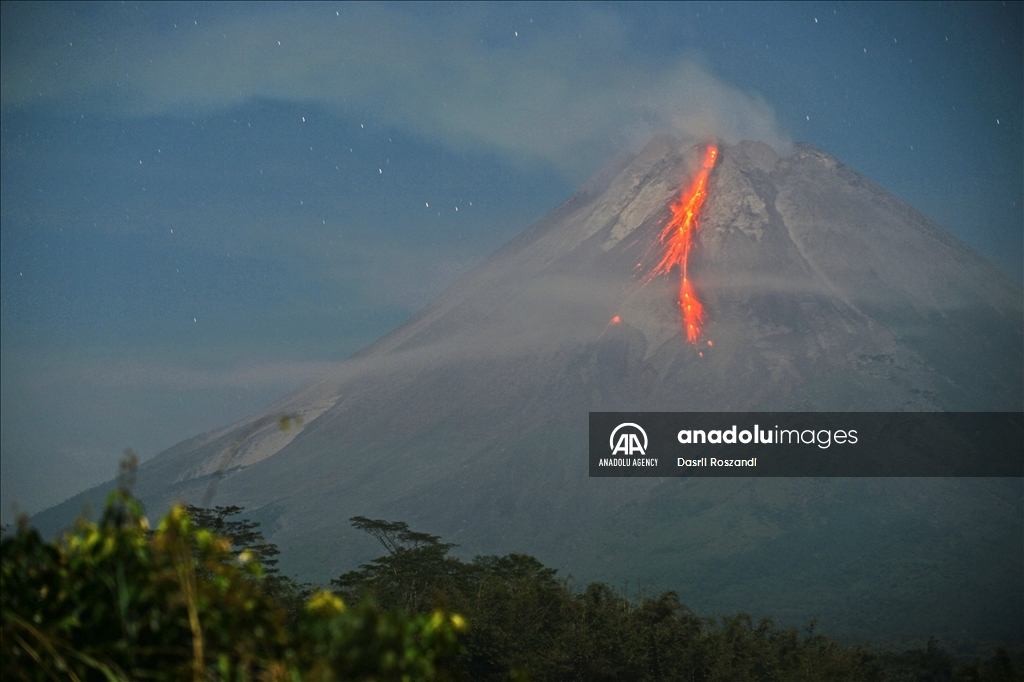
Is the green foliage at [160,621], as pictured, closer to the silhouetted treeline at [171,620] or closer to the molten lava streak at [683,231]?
the silhouetted treeline at [171,620]

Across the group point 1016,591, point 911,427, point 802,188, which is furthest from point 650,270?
point 1016,591

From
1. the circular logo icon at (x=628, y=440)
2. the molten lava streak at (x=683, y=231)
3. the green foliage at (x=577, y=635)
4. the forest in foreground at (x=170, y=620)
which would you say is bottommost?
the green foliage at (x=577, y=635)

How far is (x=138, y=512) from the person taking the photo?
14.4ft

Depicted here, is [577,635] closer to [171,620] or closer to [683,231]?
[171,620]

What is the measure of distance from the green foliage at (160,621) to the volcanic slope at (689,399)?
104m

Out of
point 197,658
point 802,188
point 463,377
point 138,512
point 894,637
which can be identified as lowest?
point 894,637

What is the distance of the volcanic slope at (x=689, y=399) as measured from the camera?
380 ft

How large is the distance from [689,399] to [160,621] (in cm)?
13985

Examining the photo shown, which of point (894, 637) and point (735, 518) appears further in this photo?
point (735, 518)

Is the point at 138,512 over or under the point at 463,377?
under

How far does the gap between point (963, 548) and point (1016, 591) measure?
836cm

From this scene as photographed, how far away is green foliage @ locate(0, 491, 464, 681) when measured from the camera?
4.00 metres

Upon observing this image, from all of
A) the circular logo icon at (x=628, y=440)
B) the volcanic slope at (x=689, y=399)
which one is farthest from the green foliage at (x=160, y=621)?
the circular logo icon at (x=628, y=440)

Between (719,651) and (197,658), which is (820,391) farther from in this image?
(197,658)
